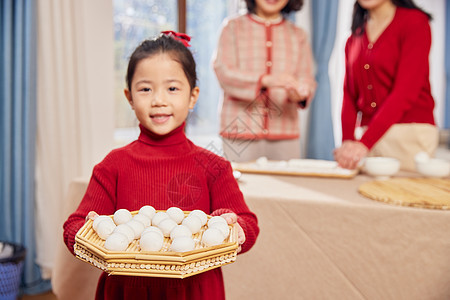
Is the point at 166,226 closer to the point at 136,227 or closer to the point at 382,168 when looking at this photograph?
the point at 136,227

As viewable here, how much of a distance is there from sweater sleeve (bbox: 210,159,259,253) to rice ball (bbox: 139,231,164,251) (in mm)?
231

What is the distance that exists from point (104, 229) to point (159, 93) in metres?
0.31

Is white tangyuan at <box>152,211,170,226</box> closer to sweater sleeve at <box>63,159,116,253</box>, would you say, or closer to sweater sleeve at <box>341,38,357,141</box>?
sweater sleeve at <box>63,159,116,253</box>

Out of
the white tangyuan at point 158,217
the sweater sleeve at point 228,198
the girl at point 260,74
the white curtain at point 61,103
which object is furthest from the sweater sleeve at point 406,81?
the white curtain at point 61,103

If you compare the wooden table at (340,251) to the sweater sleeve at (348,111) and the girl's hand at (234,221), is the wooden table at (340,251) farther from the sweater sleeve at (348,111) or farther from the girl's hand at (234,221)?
the sweater sleeve at (348,111)

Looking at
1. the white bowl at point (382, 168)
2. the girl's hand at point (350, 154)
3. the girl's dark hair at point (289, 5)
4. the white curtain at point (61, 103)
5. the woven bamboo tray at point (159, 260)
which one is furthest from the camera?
the white curtain at point (61, 103)

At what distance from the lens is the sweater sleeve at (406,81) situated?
6.10 feet

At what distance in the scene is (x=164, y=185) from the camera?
3.23 feet

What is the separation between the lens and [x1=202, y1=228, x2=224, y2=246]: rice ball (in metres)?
0.73

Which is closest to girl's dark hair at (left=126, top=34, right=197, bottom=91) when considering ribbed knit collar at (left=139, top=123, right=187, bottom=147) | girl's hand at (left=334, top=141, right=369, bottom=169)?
ribbed knit collar at (left=139, top=123, right=187, bottom=147)

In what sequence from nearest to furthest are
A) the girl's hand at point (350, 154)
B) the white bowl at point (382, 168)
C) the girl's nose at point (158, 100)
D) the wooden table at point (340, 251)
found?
the girl's nose at point (158, 100), the wooden table at point (340, 251), the white bowl at point (382, 168), the girl's hand at point (350, 154)

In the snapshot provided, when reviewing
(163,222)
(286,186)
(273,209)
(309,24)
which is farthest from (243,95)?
(309,24)

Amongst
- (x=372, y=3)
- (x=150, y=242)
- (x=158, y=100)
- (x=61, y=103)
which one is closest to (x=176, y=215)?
(x=150, y=242)

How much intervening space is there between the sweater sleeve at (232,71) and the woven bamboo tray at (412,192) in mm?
655
